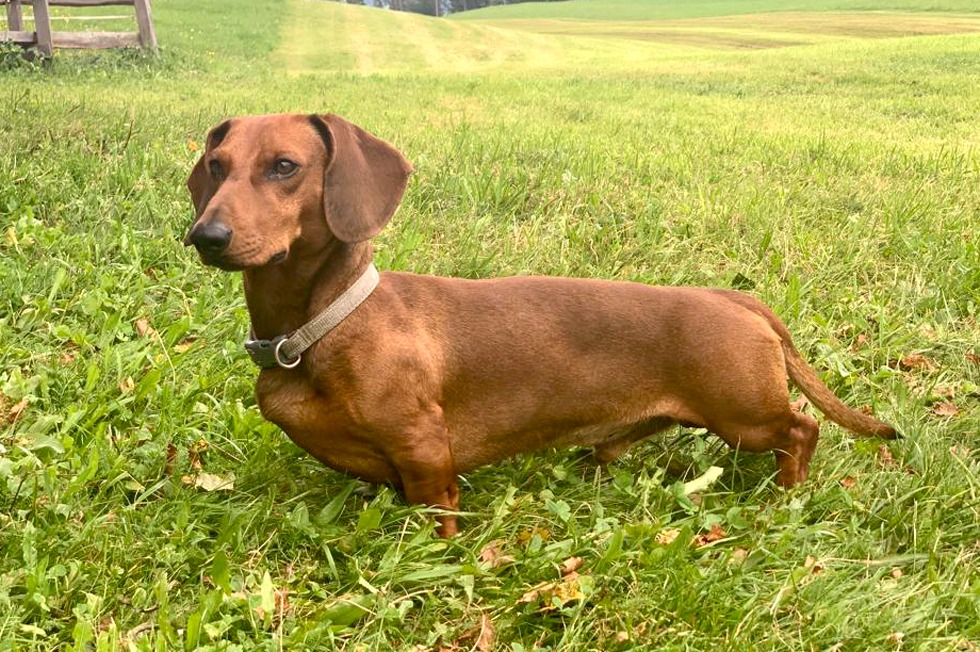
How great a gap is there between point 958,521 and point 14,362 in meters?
3.65

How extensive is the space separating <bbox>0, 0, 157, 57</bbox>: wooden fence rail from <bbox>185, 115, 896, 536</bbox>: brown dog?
15134mm

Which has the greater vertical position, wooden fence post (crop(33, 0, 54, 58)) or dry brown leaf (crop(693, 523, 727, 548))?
wooden fence post (crop(33, 0, 54, 58))

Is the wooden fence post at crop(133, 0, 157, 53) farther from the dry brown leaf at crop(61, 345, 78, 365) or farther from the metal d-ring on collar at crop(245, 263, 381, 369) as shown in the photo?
the metal d-ring on collar at crop(245, 263, 381, 369)

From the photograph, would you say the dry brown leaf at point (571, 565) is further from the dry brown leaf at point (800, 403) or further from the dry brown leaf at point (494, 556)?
the dry brown leaf at point (800, 403)

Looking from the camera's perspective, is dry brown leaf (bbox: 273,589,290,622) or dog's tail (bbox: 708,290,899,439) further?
dog's tail (bbox: 708,290,899,439)

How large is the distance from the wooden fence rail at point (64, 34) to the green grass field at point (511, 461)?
8.63 meters

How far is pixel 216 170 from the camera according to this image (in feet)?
8.84

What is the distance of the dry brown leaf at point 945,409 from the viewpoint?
3.89 meters

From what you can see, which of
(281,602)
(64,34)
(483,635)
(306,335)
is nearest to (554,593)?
(483,635)

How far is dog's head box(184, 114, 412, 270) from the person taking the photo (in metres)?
2.46

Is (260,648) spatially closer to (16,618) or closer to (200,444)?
(16,618)

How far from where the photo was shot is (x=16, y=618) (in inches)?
94.0

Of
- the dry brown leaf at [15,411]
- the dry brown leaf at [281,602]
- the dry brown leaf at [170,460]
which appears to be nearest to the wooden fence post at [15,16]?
the dry brown leaf at [15,411]

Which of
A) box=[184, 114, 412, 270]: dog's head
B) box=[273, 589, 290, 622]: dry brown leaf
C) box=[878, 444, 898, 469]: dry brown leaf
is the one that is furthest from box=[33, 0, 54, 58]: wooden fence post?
box=[878, 444, 898, 469]: dry brown leaf
